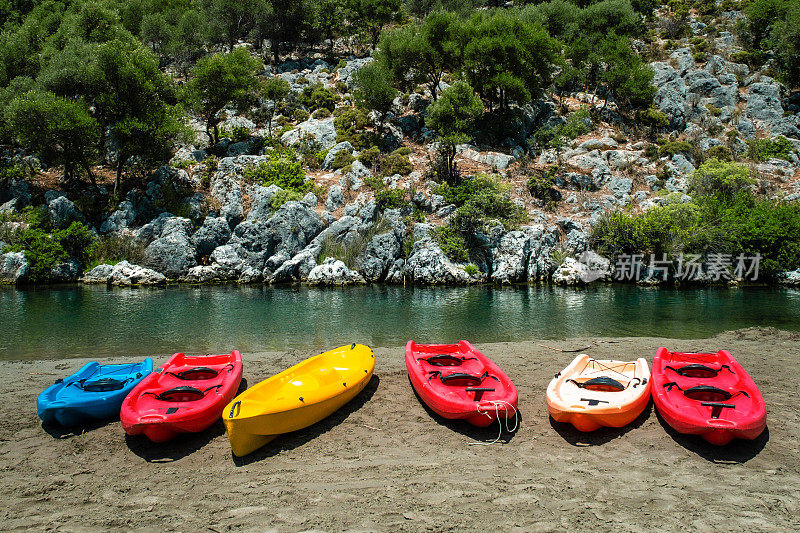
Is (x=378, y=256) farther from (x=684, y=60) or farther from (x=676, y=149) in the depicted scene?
(x=684, y=60)

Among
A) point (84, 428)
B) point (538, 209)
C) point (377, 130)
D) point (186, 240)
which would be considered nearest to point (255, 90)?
point (377, 130)

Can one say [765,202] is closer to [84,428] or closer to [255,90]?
[84,428]

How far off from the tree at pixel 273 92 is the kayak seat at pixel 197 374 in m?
43.1

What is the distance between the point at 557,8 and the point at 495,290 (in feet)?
164

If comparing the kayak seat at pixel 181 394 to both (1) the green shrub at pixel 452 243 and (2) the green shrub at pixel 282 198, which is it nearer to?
(1) the green shrub at pixel 452 243

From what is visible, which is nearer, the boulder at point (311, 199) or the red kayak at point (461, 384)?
the red kayak at point (461, 384)

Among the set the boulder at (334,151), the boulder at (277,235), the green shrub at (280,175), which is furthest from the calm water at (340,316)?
the boulder at (334,151)

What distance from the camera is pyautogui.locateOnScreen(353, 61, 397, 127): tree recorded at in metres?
43.5

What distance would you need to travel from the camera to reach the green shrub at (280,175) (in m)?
39.2

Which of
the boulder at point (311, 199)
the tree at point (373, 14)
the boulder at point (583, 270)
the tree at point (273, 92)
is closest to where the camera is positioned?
the boulder at point (583, 270)

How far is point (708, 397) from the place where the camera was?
858 cm

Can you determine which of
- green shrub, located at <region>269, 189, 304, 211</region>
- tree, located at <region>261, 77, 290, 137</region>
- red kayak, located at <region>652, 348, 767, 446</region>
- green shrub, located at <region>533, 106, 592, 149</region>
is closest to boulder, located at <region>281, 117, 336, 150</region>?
tree, located at <region>261, 77, 290, 137</region>

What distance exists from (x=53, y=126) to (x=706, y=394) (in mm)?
43226

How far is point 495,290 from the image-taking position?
2917 cm
